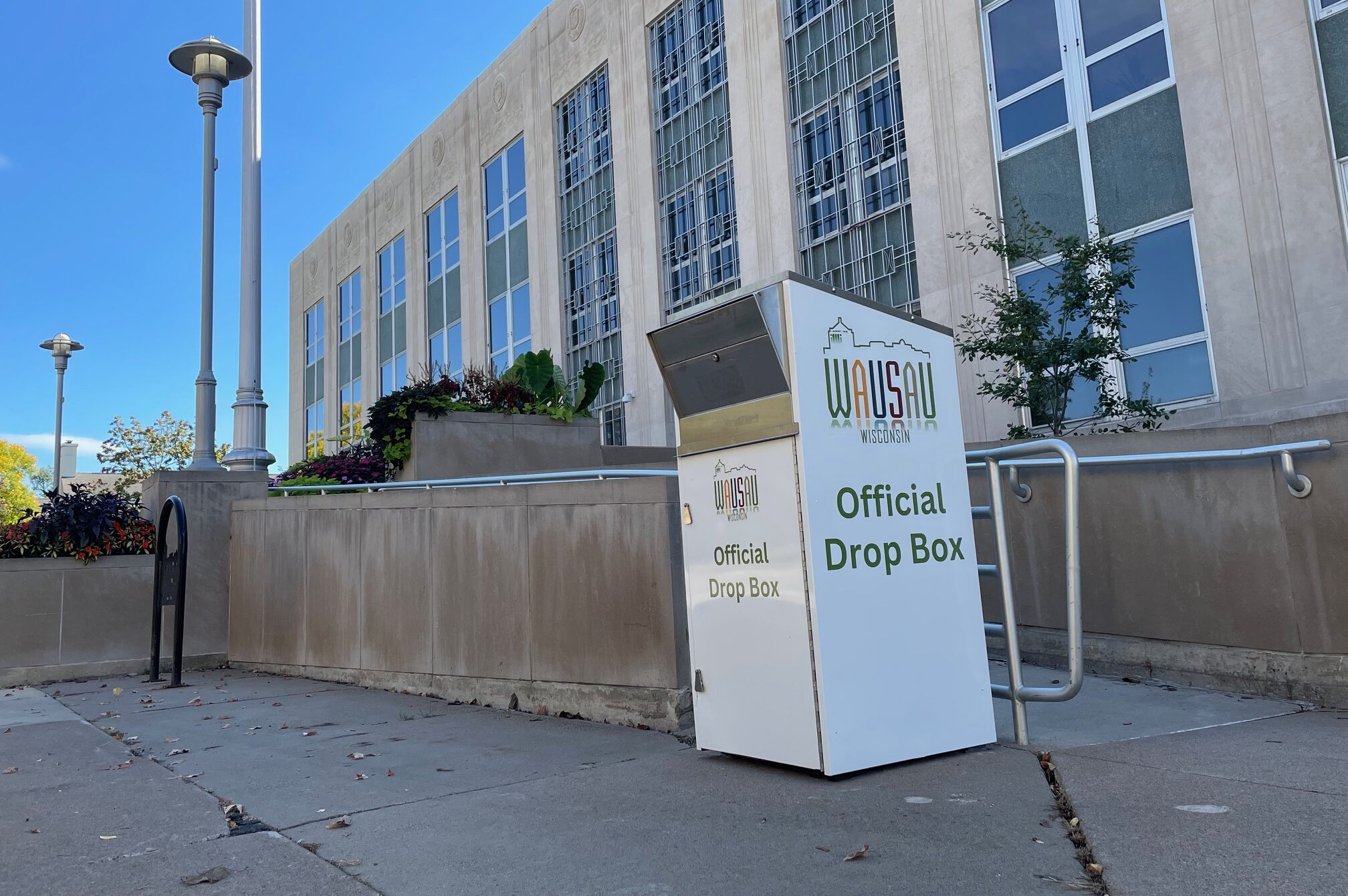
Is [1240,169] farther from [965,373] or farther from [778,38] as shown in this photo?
Answer: [778,38]

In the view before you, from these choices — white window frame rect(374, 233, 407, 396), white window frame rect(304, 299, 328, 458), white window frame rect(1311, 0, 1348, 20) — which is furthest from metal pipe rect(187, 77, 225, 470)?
white window frame rect(304, 299, 328, 458)

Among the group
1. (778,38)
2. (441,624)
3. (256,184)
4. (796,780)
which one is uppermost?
(778,38)

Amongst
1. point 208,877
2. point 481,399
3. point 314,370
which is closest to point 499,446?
point 481,399

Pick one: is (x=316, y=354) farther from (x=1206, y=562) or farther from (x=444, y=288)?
(x=1206, y=562)

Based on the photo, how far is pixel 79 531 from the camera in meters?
10.7

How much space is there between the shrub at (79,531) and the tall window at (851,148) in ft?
38.8

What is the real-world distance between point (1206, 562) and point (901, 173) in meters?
12.1

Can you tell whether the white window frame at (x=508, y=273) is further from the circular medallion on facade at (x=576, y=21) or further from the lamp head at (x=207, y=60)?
the lamp head at (x=207, y=60)

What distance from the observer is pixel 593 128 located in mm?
25578

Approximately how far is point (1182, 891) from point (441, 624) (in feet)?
20.9

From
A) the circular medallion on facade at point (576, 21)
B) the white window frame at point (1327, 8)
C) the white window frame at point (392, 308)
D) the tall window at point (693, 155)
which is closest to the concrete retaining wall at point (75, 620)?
the tall window at point (693, 155)

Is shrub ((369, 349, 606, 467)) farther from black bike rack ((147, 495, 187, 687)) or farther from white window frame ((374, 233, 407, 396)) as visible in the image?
white window frame ((374, 233, 407, 396))

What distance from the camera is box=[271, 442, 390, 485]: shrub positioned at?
43.5ft

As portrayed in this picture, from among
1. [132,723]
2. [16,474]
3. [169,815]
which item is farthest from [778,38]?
[16,474]
